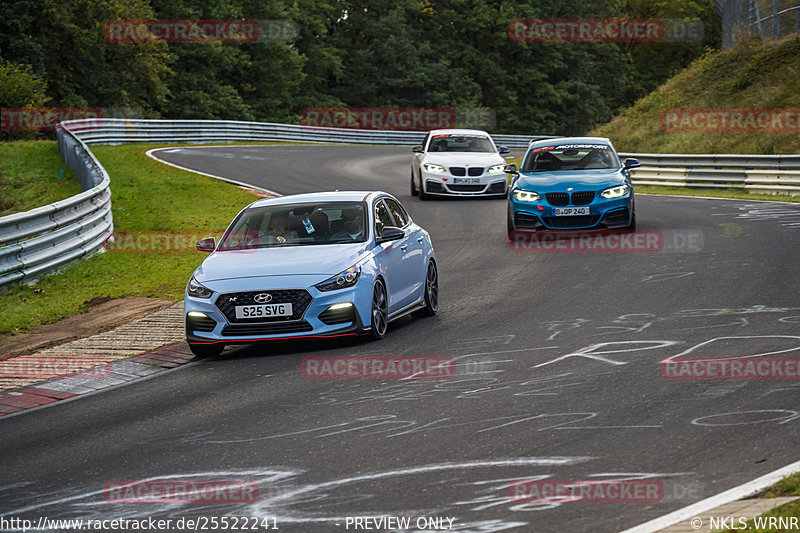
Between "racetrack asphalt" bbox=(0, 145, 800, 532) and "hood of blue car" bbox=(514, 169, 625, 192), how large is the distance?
3.97 metres

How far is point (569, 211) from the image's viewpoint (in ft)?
57.1

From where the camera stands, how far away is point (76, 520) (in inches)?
222

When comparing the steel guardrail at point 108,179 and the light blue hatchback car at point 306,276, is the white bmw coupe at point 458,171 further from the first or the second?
the light blue hatchback car at point 306,276

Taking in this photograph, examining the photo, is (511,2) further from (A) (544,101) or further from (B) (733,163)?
(B) (733,163)

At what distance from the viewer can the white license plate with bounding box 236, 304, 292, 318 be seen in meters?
10.2

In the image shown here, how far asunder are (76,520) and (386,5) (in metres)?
75.9

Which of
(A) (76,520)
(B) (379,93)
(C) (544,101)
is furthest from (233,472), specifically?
(C) (544,101)

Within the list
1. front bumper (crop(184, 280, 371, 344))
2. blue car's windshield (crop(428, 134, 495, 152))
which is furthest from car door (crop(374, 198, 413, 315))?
blue car's windshield (crop(428, 134, 495, 152))

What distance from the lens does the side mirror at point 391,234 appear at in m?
11.2

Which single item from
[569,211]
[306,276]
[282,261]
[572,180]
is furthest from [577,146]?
[306,276]

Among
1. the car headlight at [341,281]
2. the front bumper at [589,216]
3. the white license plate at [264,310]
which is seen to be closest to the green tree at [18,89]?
the front bumper at [589,216]

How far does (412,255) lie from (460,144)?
15.1 m

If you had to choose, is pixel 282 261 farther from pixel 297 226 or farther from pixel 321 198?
pixel 321 198

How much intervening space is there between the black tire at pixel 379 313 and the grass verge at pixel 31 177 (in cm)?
1467
